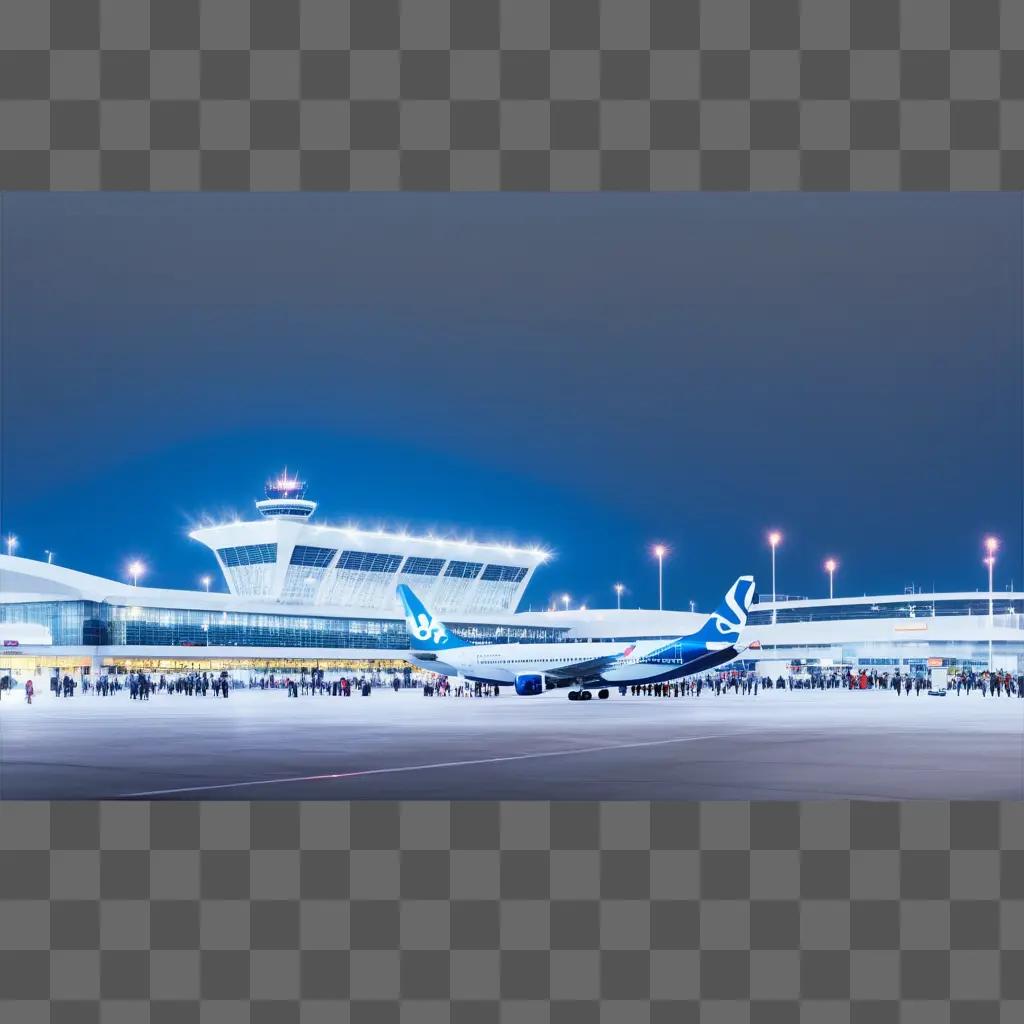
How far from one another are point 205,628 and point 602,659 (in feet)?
207

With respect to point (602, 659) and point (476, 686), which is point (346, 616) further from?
point (602, 659)

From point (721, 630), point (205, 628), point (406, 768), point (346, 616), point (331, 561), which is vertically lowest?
point (406, 768)

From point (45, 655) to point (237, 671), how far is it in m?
20.2

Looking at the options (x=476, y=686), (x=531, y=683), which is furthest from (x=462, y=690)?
(x=531, y=683)

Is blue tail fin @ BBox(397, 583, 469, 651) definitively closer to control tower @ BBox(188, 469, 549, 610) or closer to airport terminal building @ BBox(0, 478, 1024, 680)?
airport terminal building @ BBox(0, 478, 1024, 680)

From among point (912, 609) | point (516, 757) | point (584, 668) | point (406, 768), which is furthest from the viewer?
point (912, 609)

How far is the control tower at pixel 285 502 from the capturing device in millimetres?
145125

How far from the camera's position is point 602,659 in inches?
2525

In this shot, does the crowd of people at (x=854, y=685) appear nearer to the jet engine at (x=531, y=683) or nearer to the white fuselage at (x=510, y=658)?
the white fuselage at (x=510, y=658)

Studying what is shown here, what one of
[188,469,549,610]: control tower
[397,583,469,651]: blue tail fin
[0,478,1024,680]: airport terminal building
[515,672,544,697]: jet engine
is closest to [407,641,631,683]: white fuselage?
[515,672,544,697]: jet engine

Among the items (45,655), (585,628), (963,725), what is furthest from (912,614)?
(963,725)

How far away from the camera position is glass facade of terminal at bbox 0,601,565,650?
347 ft

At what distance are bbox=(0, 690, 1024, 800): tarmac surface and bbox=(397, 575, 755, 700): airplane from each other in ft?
56.7

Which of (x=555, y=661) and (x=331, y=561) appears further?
(x=331, y=561)
